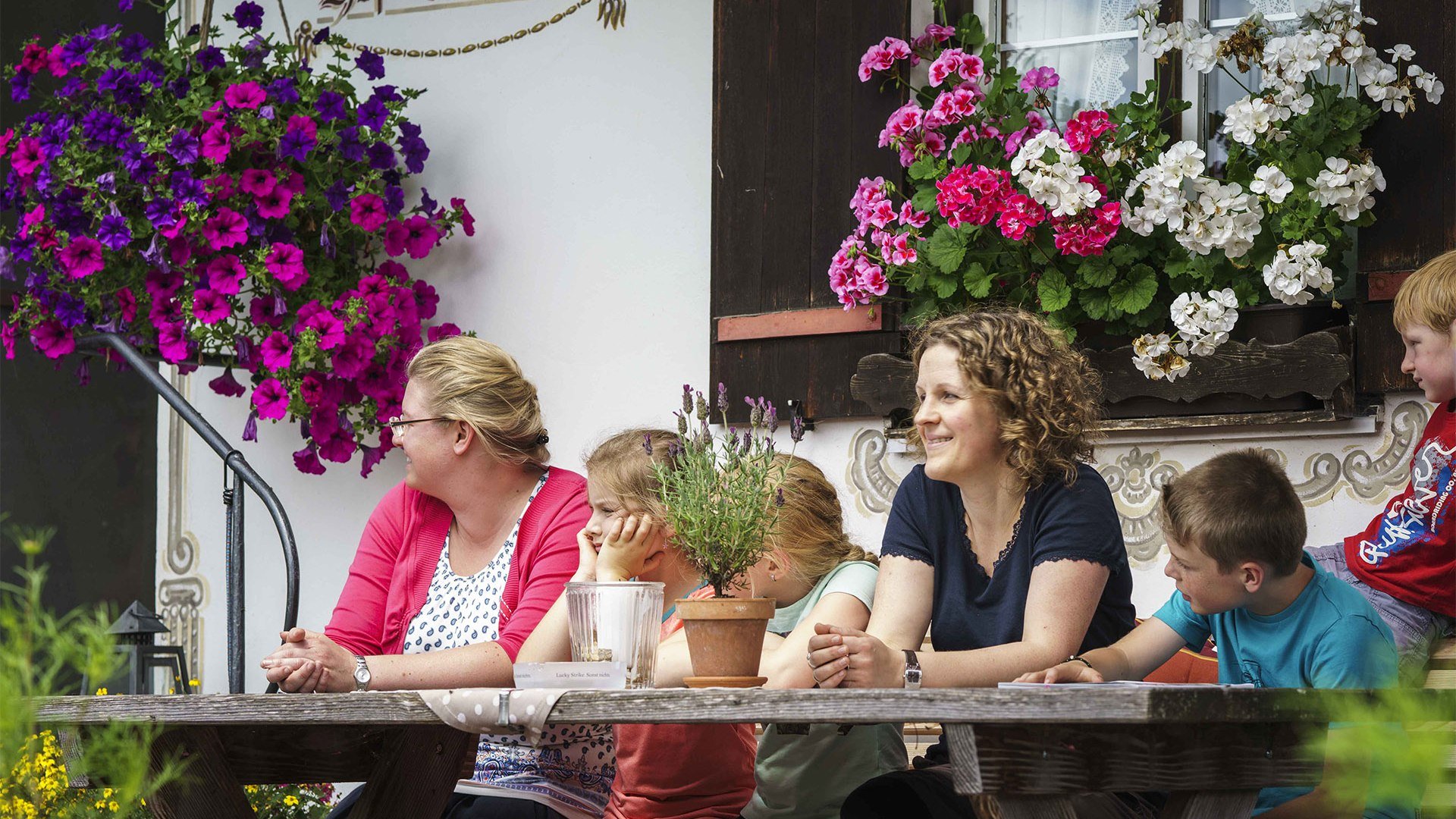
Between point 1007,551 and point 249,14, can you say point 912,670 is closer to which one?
point 1007,551

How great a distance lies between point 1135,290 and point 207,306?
2.35 metres

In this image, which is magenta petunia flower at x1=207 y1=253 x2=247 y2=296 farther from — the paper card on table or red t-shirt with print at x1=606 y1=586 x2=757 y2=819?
the paper card on table

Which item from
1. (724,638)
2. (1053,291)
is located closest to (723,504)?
(724,638)

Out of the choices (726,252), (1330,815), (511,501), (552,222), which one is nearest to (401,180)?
(552,222)

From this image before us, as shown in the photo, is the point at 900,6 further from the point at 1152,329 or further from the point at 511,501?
the point at 511,501

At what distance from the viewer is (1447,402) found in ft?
9.34

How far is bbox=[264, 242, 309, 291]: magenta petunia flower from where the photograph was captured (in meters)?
4.04

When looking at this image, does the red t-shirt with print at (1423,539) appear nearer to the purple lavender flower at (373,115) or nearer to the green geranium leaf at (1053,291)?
the green geranium leaf at (1053,291)

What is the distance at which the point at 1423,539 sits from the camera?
8.90ft

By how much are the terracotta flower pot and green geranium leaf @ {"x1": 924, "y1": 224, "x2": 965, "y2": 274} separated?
66.5 inches

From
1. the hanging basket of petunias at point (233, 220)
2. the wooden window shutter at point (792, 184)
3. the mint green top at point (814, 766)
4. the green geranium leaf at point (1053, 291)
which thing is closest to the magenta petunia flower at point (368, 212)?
the hanging basket of petunias at point (233, 220)

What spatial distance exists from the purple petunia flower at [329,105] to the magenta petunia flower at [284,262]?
359mm

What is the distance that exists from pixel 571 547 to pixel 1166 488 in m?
0.95

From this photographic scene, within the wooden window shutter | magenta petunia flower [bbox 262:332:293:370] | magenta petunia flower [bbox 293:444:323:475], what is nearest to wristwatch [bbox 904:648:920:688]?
the wooden window shutter
